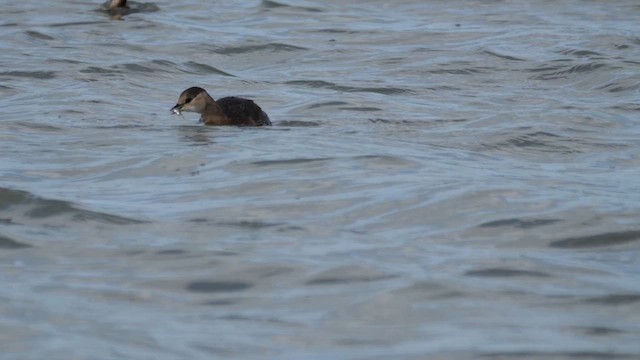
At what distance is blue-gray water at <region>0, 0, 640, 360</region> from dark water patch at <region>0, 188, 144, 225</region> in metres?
0.02

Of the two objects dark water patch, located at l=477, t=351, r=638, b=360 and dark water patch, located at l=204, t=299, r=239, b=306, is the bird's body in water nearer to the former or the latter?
dark water patch, located at l=204, t=299, r=239, b=306

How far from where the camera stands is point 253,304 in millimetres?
8023

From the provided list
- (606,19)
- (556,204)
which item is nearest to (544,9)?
(606,19)

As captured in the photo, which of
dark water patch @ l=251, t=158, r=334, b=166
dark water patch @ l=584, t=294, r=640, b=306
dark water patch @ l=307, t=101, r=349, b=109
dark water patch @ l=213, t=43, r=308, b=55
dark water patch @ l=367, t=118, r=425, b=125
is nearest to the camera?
dark water patch @ l=584, t=294, r=640, b=306

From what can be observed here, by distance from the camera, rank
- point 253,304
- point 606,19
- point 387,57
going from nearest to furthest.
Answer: point 253,304, point 387,57, point 606,19

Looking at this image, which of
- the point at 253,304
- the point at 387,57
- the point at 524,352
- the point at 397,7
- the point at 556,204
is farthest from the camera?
the point at 397,7

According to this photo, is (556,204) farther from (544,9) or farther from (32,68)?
(544,9)

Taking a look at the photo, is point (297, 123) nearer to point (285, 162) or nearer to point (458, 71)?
point (285, 162)

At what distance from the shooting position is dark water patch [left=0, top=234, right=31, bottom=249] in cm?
920

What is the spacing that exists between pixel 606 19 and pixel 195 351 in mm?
16596

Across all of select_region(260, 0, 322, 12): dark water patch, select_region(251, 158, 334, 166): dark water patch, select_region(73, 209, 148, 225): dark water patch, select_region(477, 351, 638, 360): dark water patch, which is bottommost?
select_region(260, 0, 322, 12): dark water patch

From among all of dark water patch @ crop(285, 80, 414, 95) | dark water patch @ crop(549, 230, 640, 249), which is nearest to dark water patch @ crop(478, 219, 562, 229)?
dark water patch @ crop(549, 230, 640, 249)

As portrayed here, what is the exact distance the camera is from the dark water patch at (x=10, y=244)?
920cm

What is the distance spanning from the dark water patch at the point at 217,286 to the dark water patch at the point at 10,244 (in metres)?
1.36
